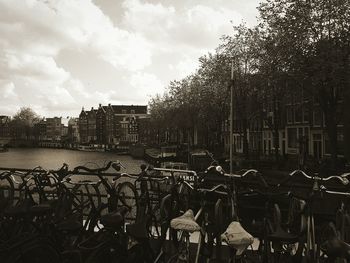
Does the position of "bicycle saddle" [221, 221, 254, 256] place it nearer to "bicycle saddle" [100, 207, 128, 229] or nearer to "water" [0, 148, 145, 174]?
"bicycle saddle" [100, 207, 128, 229]

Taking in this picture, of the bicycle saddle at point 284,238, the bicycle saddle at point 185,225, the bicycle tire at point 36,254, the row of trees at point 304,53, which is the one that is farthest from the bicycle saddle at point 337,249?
the row of trees at point 304,53

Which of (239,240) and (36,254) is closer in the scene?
(239,240)

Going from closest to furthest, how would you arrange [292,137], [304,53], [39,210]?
1. [39,210]
2. [304,53]
3. [292,137]

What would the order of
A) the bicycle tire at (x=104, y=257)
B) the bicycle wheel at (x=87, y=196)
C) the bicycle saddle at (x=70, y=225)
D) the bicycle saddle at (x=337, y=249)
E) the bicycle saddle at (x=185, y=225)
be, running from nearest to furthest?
the bicycle saddle at (x=337, y=249) < the bicycle saddle at (x=185, y=225) < the bicycle tire at (x=104, y=257) < the bicycle saddle at (x=70, y=225) < the bicycle wheel at (x=87, y=196)

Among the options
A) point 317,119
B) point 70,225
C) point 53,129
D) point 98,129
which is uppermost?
point 53,129

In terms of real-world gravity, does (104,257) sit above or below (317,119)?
below

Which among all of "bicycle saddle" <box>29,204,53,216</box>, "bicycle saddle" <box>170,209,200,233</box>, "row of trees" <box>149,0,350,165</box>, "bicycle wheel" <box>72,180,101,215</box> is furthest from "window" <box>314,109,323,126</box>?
"bicycle saddle" <box>170,209,200,233</box>

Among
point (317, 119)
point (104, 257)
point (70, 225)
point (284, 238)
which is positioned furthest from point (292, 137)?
point (104, 257)

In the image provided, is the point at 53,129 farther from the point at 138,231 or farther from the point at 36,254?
the point at 138,231

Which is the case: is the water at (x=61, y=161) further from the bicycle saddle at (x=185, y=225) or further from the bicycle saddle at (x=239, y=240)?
the bicycle saddle at (x=239, y=240)

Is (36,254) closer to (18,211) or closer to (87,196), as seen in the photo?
(18,211)

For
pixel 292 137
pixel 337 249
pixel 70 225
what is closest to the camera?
pixel 337 249

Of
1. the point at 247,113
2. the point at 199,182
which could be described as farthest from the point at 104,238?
the point at 247,113

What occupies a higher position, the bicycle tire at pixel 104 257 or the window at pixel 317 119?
the window at pixel 317 119
